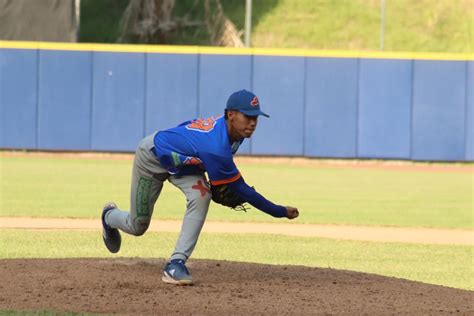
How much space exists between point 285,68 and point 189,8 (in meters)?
10.7

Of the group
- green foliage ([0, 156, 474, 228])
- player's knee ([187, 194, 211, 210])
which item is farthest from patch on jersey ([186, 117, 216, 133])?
green foliage ([0, 156, 474, 228])

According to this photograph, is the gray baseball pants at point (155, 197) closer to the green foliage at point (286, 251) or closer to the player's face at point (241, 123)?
the player's face at point (241, 123)

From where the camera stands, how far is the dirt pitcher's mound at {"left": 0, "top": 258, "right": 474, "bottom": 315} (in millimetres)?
6727

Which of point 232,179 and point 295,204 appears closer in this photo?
point 232,179

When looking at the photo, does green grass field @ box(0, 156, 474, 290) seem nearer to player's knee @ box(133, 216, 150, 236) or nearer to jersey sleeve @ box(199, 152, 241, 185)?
player's knee @ box(133, 216, 150, 236)

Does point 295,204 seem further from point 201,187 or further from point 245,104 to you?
point 245,104

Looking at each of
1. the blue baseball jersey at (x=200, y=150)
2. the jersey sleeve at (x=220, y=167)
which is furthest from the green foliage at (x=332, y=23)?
the jersey sleeve at (x=220, y=167)

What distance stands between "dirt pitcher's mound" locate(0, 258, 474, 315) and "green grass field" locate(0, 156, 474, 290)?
139 cm

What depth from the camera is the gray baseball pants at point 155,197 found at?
289 inches

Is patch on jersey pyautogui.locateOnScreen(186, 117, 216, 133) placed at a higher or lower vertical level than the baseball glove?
higher

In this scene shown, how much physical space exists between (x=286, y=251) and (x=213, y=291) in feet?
12.4

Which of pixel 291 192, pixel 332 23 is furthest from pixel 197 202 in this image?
pixel 332 23

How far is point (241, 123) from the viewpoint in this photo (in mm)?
7094

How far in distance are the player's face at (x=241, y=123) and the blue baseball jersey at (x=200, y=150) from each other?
7cm
